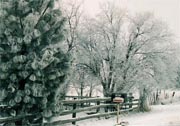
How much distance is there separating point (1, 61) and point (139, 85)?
61.0 feet

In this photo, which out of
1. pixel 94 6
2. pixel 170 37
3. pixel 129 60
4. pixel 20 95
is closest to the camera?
pixel 20 95

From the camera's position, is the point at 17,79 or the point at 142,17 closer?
the point at 17,79

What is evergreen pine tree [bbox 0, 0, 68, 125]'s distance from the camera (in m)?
15.3

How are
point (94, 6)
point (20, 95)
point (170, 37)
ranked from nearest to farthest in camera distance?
1. point (20, 95)
2. point (170, 37)
3. point (94, 6)

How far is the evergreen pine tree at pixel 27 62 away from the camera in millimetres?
15328

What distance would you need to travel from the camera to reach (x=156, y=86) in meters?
33.9

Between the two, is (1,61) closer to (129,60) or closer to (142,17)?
(129,60)

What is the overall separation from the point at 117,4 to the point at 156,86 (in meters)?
7.86

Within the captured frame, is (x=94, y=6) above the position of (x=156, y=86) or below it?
above

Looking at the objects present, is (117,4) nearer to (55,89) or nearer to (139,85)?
(139,85)

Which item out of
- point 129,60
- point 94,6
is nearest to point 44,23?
point 129,60

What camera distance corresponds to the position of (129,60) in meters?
32.5

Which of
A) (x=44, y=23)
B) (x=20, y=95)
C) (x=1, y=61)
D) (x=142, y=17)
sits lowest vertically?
(x=20, y=95)

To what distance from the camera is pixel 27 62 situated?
50.4 ft
